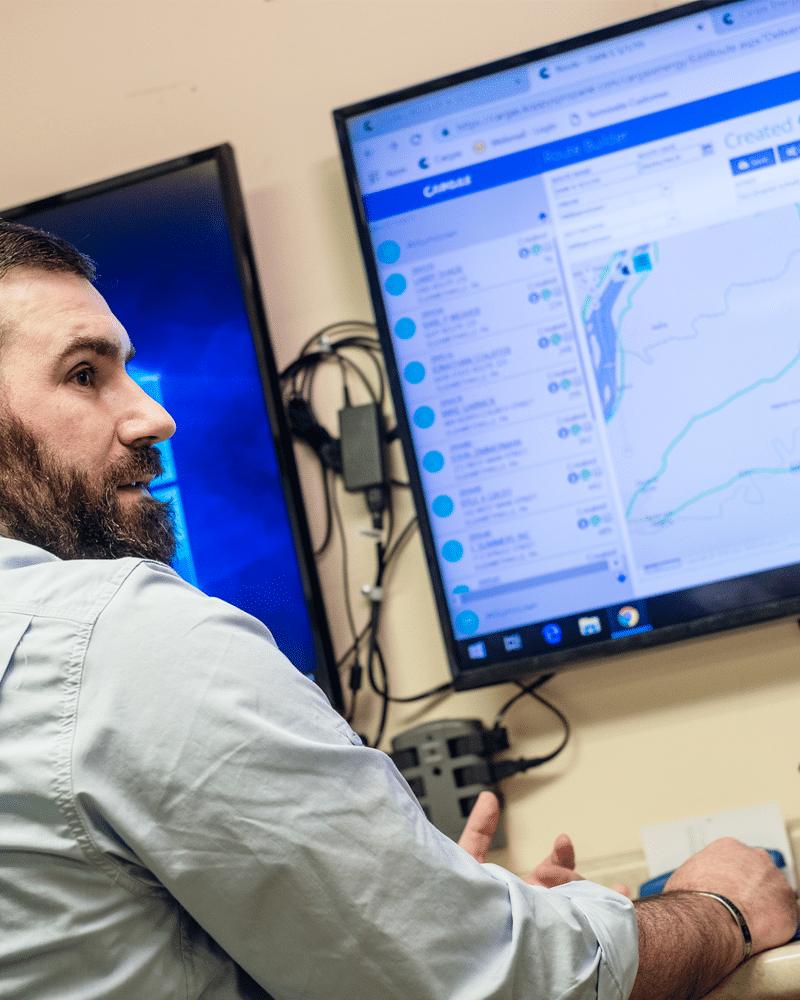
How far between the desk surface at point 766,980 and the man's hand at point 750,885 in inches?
1.0

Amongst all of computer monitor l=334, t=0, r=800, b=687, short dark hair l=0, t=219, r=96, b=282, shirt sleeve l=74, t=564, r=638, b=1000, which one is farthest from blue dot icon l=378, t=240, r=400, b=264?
shirt sleeve l=74, t=564, r=638, b=1000

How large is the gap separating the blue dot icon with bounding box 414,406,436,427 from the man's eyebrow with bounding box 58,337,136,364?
0.52m

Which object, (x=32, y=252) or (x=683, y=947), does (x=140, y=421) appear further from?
(x=683, y=947)

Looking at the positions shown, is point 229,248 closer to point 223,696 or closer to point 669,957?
point 223,696

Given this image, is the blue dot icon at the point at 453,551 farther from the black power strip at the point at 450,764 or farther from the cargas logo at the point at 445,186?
the cargas logo at the point at 445,186

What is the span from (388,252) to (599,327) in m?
0.36

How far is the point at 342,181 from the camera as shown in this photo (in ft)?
→ 5.25

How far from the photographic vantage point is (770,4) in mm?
1339

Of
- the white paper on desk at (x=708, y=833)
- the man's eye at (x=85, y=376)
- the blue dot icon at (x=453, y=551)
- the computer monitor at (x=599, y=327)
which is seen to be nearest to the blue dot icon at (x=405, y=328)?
the computer monitor at (x=599, y=327)

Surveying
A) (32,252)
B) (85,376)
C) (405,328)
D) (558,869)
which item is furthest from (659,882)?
(32,252)

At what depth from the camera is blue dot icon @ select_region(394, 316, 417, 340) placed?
1434 mm

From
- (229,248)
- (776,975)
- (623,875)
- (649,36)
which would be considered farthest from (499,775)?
(649,36)

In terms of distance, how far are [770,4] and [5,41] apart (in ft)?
4.54

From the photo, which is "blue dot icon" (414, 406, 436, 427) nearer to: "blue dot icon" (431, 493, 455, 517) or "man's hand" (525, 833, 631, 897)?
"blue dot icon" (431, 493, 455, 517)
